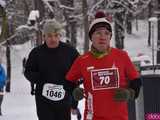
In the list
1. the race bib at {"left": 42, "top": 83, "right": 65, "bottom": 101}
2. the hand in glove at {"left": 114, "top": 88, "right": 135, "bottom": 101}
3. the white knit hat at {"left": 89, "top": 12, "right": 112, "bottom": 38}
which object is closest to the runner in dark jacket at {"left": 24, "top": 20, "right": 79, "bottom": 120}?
the race bib at {"left": 42, "top": 83, "right": 65, "bottom": 101}

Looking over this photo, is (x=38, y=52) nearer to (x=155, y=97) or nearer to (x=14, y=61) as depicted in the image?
(x=155, y=97)

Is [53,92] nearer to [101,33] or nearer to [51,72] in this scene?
[51,72]

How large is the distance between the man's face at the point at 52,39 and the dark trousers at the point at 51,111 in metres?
0.65

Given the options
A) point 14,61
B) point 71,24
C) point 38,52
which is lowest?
point 14,61

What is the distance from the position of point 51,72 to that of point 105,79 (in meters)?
1.97

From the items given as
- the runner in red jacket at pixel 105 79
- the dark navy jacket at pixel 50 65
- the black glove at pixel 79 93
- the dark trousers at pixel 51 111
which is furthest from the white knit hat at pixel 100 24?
the dark trousers at pixel 51 111

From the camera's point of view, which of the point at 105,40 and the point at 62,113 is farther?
the point at 62,113

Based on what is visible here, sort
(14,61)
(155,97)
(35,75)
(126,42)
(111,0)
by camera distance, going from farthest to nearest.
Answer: (126,42) → (14,61) → (111,0) → (155,97) → (35,75)

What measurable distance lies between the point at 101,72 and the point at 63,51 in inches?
77.8

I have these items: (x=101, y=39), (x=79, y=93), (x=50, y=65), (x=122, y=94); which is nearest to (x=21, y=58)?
(x=50, y=65)

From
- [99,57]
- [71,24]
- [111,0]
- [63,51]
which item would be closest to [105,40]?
[99,57]

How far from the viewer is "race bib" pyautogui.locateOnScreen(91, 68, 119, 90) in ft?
15.9

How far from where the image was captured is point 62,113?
6.84 metres

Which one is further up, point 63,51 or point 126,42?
point 63,51
